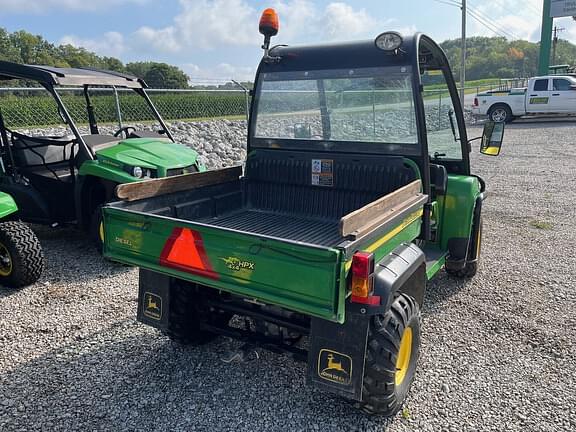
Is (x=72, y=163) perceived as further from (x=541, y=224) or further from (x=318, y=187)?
(x=541, y=224)

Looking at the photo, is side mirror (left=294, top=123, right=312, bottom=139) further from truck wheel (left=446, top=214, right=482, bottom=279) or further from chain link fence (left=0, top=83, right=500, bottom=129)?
truck wheel (left=446, top=214, right=482, bottom=279)

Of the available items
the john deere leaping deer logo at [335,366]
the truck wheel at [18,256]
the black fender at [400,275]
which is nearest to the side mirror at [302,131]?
the black fender at [400,275]

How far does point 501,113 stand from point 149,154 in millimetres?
17383

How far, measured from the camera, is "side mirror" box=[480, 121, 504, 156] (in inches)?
162

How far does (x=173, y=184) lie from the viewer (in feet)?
11.3

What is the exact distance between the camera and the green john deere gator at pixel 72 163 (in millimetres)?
5109

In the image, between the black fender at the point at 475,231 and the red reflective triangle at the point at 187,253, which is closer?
the red reflective triangle at the point at 187,253

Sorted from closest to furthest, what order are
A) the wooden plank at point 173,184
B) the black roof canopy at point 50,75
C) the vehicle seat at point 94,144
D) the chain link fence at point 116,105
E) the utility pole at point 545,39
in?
1. the wooden plank at point 173,184
2. the black roof canopy at point 50,75
3. the vehicle seat at point 94,144
4. the chain link fence at point 116,105
5. the utility pole at point 545,39

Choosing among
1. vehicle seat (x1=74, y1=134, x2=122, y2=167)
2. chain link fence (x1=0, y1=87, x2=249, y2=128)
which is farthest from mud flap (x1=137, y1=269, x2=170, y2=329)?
chain link fence (x1=0, y1=87, x2=249, y2=128)

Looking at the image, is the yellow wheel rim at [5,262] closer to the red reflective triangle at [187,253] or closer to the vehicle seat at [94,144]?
the vehicle seat at [94,144]

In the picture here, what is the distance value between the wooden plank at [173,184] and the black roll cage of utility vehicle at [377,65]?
0.36 meters

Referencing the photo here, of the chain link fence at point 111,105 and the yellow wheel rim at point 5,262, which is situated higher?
the chain link fence at point 111,105

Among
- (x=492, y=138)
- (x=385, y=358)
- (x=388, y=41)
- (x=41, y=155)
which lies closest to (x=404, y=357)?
(x=385, y=358)

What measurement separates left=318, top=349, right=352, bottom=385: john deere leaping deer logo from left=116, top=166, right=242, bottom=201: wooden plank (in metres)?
1.60
